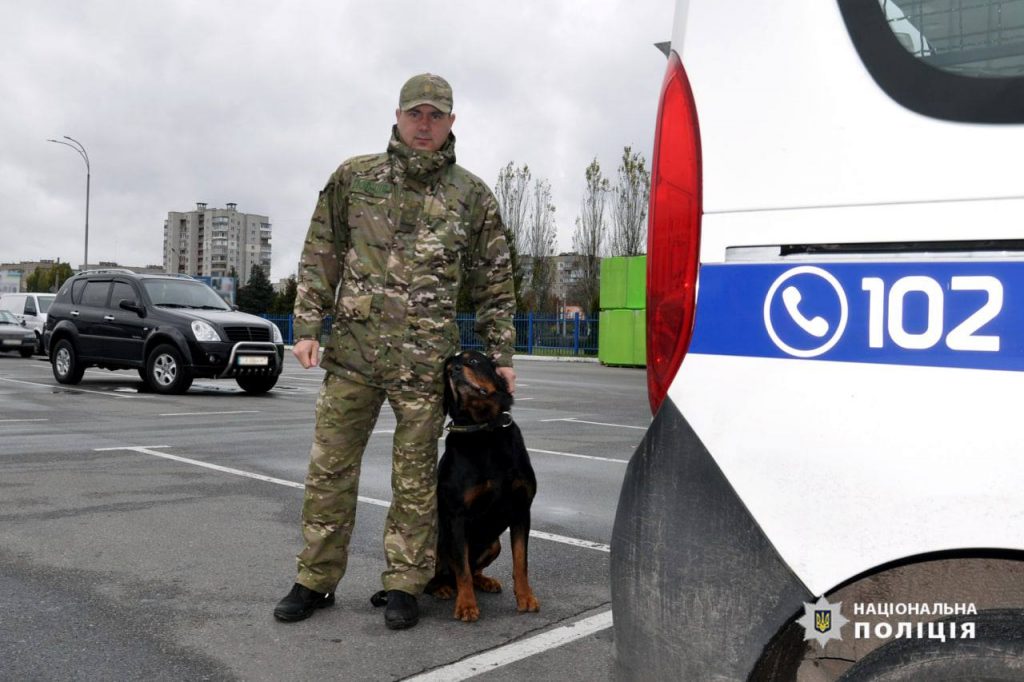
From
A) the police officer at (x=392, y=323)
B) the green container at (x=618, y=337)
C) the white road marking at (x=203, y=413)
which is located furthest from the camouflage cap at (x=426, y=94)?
the green container at (x=618, y=337)

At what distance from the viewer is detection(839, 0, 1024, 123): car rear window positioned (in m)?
1.39

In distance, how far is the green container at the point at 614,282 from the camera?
24938mm

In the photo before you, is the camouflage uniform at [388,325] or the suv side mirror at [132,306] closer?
the camouflage uniform at [388,325]

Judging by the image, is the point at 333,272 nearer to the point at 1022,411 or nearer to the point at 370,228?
the point at 370,228

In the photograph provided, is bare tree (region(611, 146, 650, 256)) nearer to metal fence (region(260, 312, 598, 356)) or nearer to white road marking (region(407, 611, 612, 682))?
metal fence (region(260, 312, 598, 356))

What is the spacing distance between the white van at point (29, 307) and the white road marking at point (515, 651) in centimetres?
2543

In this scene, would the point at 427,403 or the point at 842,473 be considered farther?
the point at 427,403

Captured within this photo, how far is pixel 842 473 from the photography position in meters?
1.42

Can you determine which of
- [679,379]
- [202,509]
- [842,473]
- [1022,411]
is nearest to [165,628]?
[202,509]

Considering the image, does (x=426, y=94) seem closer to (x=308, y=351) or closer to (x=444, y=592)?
(x=308, y=351)

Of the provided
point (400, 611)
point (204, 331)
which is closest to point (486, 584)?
point (400, 611)

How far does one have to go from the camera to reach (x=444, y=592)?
3682 mm

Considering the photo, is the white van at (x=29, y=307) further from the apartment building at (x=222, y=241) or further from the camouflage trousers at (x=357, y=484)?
the apartment building at (x=222, y=241)

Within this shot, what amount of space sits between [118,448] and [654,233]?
23.1 feet
